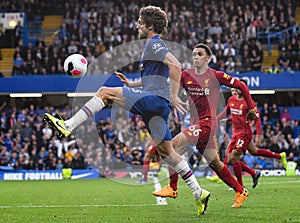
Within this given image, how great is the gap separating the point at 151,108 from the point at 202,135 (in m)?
2.47

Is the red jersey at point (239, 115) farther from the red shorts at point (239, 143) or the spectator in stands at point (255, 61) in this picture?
the spectator in stands at point (255, 61)

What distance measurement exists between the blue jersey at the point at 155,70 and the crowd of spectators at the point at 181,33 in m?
18.8

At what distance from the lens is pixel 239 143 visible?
46.4 ft

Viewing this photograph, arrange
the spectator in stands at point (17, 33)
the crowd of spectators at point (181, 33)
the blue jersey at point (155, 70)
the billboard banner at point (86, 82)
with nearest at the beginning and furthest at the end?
1. the blue jersey at point (155, 70)
2. the billboard banner at point (86, 82)
3. the crowd of spectators at point (181, 33)
4. the spectator in stands at point (17, 33)

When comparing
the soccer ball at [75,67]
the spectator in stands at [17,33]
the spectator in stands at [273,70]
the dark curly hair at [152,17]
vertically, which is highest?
the dark curly hair at [152,17]

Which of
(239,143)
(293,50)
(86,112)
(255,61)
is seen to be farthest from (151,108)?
(293,50)

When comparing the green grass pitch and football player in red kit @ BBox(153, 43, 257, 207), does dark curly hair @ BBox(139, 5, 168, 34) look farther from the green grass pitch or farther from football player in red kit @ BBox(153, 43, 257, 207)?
the green grass pitch

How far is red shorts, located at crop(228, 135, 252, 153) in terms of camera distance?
14057 millimetres

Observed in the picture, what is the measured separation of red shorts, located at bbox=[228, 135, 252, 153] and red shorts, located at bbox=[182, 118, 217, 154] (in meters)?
3.48

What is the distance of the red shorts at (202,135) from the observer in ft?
34.5

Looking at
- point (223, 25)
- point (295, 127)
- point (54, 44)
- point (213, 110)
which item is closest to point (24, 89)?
point (54, 44)

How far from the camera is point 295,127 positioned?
90.2 ft

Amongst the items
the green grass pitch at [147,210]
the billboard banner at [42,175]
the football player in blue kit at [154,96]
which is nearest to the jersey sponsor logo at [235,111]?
the green grass pitch at [147,210]

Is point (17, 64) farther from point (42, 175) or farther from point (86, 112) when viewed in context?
point (86, 112)
